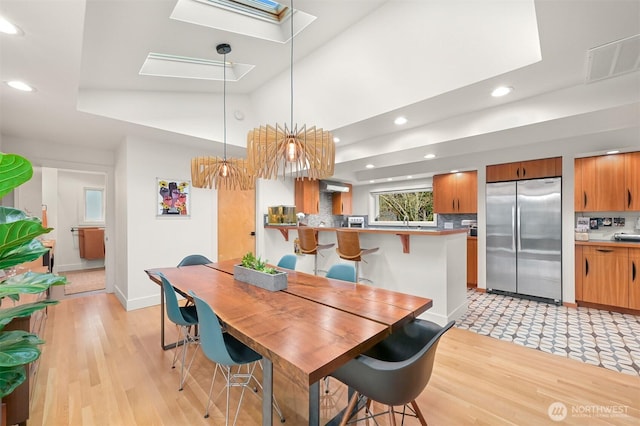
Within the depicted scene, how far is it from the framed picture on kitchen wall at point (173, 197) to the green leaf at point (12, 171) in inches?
139

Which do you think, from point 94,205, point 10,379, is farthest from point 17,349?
point 94,205

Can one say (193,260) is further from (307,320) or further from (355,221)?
(355,221)

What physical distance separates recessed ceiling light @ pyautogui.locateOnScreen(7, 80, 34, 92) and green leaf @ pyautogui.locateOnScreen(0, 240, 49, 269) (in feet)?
7.44

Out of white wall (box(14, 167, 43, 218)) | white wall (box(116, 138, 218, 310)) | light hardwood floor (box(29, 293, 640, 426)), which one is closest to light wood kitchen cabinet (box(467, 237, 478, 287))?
light hardwood floor (box(29, 293, 640, 426))

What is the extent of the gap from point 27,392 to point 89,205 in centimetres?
697

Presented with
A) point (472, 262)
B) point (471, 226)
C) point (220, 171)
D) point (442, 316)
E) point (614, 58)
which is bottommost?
point (442, 316)

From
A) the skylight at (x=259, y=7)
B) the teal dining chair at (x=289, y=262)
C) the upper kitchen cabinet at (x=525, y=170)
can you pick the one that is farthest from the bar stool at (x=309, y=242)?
the upper kitchen cabinet at (x=525, y=170)

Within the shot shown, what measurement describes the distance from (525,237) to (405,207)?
8.64ft

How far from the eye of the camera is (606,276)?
3736mm

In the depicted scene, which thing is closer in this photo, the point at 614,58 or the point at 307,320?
the point at 307,320

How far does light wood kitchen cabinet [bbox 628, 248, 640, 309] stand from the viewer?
3553mm

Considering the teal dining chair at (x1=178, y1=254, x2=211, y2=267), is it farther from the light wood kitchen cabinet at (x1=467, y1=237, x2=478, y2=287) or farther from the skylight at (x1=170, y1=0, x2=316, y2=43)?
the light wood kitchen cabinet at (x1=467, y1=237, x2=478, y2=287)

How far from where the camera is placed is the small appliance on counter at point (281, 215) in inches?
208

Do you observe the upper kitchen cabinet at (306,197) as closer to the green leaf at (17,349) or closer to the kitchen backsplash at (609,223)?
the kitchen backsplash at (609,223)
